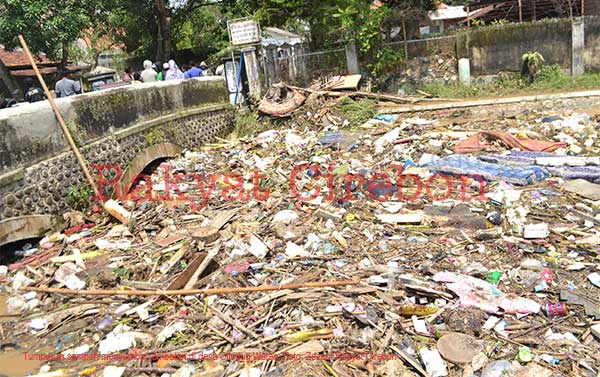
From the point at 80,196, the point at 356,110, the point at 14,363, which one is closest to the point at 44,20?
the point at 80,196

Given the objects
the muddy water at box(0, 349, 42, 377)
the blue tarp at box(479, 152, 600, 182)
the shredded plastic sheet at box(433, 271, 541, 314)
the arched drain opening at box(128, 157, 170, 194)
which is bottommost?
the muddy water at box(0, 349, 42, 377)

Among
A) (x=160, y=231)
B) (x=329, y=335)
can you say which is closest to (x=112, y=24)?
(x=160, y=231)

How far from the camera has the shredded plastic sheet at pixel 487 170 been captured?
6621mm

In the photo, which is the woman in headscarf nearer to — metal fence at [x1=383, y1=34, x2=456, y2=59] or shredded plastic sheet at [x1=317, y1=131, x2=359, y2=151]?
shredded plastic sheet at [x1=317, y1=131, x2=359, y2=151]

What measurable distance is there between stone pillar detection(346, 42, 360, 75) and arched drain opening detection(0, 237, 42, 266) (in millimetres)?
9976

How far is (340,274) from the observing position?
4762 mm

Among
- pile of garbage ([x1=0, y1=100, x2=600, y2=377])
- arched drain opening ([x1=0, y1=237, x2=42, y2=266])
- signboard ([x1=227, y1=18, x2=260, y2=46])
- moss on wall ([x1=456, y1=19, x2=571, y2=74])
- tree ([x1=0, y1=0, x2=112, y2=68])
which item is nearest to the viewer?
pile of garbage ([x1=0, y1=100, x2=600, y2=377])

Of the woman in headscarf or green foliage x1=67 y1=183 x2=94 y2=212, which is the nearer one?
green foliage x1=67 y1=183 x2=94 y2=212

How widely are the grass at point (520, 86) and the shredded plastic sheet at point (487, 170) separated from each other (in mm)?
5774

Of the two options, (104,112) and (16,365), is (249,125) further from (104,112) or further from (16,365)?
(16,365)

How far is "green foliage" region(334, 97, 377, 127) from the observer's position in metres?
11.1

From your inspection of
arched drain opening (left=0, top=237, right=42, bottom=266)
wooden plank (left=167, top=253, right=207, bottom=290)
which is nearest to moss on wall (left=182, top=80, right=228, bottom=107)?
arched drain opening (left=0, top=237, right=42, bottom=266)

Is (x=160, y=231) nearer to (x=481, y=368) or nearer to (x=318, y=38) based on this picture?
(x=481, y=368)

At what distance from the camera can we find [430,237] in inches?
214
